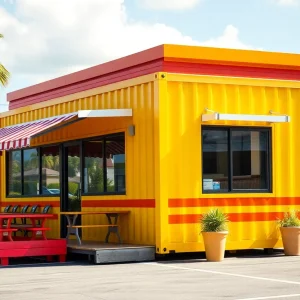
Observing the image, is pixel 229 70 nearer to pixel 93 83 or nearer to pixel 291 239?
pixel 93 83

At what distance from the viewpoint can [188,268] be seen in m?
15.3

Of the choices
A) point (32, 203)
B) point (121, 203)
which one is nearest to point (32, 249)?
point (121, 203)

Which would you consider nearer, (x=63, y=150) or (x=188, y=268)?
(x=188, y=268)

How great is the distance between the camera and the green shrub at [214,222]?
16.5 meters

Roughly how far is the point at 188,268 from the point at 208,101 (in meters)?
3.84

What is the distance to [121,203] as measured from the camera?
1809 cm

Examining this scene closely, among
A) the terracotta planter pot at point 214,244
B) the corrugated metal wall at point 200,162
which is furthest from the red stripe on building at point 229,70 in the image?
the terracotta planter pot at point 214,244

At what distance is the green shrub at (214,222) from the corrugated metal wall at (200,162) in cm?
52

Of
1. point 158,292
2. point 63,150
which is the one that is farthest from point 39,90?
point 158,292

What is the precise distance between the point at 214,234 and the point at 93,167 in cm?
424

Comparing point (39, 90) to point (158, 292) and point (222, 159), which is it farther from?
point (158, 292)

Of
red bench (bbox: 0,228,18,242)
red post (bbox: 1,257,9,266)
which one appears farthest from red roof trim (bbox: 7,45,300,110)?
red post (bbox: 1,257,9,266)

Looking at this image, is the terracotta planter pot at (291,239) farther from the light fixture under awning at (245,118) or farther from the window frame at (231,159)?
the light fixture under awning at (245,118)

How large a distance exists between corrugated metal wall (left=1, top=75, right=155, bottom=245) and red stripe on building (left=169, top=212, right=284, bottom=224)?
0.51 metres
